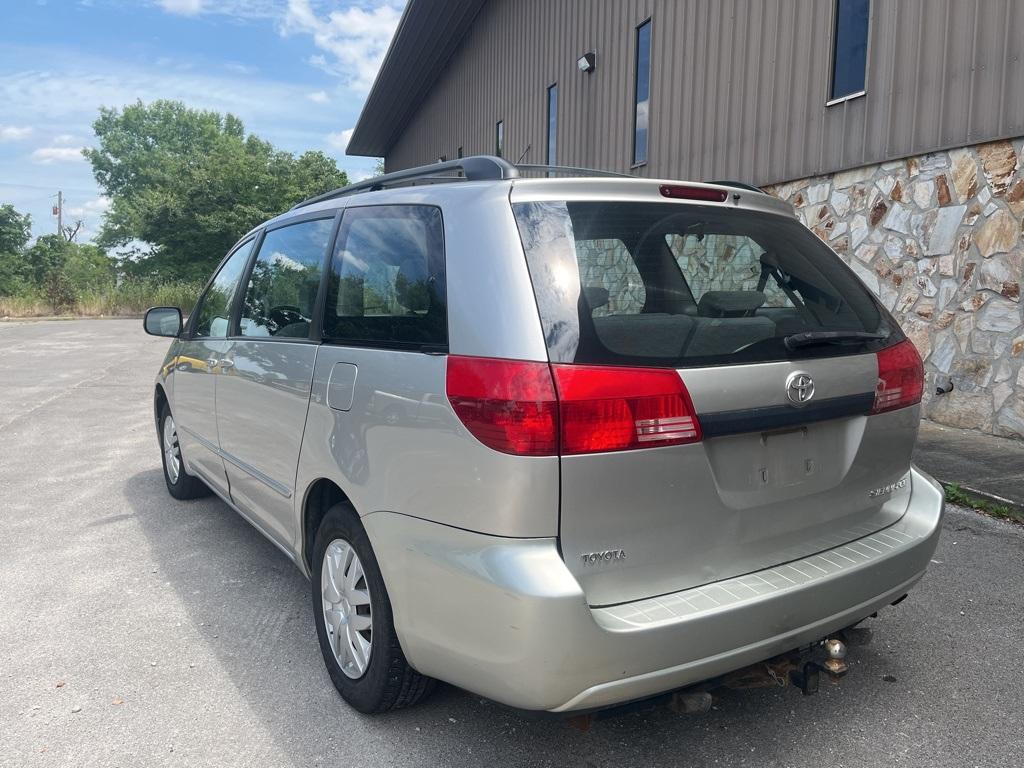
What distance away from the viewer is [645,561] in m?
2.11

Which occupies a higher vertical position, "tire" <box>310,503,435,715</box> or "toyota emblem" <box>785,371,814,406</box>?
"toyota emblem" <box>785,371,814,406</box>

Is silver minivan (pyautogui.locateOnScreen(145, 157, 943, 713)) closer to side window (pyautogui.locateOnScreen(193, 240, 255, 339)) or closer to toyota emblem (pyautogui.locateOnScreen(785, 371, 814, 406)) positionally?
toyota emblem (pyautogui.locateOnScreen(785, 371, 814, 406))

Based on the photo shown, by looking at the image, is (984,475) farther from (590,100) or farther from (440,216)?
(590,100)

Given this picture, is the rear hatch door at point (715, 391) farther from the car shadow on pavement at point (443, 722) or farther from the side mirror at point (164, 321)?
the side mirror at point (164, 321)

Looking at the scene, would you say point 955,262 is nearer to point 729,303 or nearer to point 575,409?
point 729,303

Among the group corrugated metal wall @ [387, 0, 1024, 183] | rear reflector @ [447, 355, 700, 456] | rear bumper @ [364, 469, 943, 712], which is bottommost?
rear bumper @ [364, 469, 943, 712]

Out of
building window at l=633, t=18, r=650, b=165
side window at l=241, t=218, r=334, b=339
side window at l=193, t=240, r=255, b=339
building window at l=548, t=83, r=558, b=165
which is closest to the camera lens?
side window at l=241, t=218, r=334, b=339

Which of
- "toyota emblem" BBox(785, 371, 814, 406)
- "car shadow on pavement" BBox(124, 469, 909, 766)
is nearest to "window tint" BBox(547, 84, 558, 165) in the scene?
"car shadow on pavement" BBox(124, 469, 909, 766)

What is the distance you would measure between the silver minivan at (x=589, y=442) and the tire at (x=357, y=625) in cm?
1

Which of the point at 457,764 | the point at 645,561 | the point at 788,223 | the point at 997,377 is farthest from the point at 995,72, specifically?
the point at 457,764

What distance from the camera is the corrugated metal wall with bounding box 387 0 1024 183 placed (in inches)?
261

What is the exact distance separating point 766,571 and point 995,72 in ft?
19.5

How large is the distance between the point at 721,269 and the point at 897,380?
2.21ft

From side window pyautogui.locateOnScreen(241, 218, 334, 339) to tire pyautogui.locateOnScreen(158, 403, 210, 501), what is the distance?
1710 millimetres
